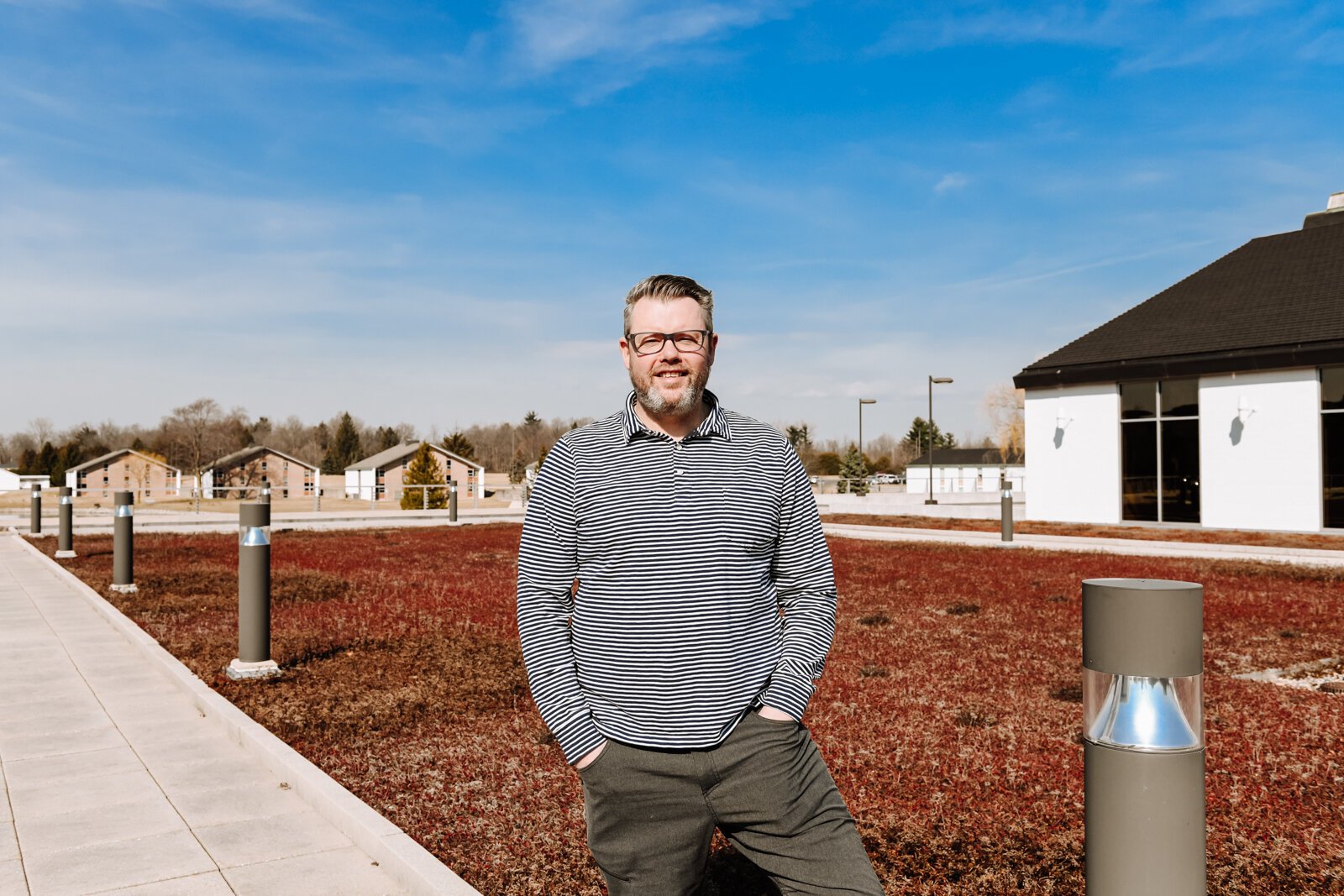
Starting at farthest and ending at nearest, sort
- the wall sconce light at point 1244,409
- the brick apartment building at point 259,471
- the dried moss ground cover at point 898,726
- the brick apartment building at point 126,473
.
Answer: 1. the brick apartment building at point 259,471
2. the brick apartment building at point 126,473
3. the wall sconce light at point 1244,409
4. the dried moss ground cover at point 898,726

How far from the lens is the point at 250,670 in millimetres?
6965

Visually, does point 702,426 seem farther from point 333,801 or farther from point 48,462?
point 48,462

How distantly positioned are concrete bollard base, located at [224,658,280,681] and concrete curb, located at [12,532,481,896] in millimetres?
273

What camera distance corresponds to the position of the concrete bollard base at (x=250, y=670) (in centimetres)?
694

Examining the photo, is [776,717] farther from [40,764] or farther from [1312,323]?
[1312,323]

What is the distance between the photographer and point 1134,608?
1847 millimetres

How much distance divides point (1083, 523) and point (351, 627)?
2045cm

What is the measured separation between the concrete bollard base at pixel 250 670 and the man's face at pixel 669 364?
5.65 m

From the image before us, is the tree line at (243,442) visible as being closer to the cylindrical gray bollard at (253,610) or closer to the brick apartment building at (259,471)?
the brick apartment building at (259,471)

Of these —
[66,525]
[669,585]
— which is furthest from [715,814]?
[66,525]

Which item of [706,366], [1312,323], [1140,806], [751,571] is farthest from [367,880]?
[1312,323]

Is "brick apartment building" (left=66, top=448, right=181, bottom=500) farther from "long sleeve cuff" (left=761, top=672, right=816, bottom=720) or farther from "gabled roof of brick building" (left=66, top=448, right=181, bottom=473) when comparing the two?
"long sleeve cuff" (left=761, top=672, right=816, bottom=720)

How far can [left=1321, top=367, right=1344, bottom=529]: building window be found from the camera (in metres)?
20.9

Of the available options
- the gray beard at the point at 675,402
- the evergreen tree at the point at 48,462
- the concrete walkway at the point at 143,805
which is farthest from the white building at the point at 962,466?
the evergreen tree at the point at 48,462
